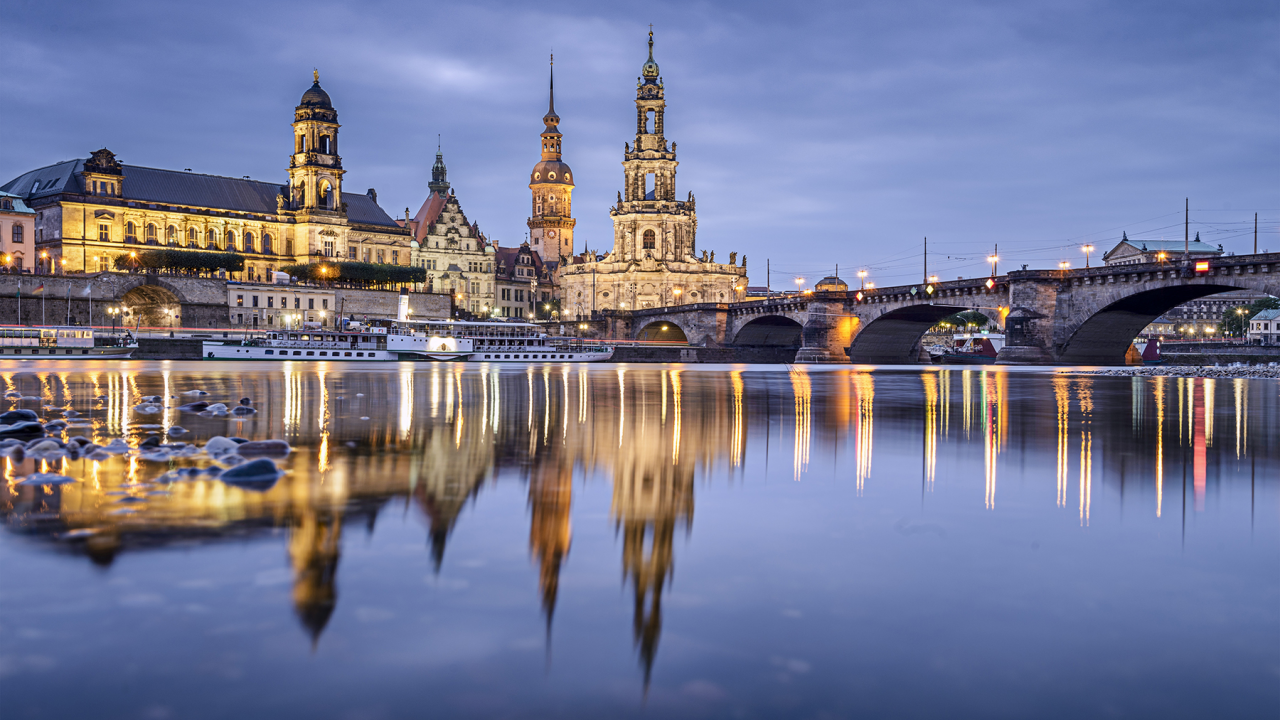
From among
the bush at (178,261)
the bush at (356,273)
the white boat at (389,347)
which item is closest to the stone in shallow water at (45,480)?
the white boat at (389,347)

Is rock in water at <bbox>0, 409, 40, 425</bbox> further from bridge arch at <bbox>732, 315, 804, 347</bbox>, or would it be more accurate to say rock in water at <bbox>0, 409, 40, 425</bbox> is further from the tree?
the tree

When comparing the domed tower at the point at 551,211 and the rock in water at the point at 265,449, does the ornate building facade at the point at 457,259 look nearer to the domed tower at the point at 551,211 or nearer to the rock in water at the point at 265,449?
the domed tower at the point at 551,211

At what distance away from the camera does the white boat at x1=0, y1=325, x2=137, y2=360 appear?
7619 cm

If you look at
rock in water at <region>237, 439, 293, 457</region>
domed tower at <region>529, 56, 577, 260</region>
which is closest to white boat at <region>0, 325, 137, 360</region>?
rock in water at <region>237, 439, 293, 457</region>

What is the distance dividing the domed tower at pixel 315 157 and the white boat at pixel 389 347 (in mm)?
35154

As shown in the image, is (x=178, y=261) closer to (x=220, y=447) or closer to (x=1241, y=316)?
(x=220, y=447)

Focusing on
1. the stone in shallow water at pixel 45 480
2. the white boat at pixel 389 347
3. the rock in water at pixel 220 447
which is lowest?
the stone in shallow water at pixel 45 480

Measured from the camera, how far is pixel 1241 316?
13300 centimetres

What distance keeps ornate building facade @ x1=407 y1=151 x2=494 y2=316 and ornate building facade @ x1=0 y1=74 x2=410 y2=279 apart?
5.47 meters

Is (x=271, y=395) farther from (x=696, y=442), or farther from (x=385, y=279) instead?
(x=385, y=279)

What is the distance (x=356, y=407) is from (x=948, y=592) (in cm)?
2056

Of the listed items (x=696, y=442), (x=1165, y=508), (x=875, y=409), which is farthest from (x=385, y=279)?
(x=1165, y=508)

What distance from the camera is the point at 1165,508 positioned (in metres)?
10.5

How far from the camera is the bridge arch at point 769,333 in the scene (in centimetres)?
11081
